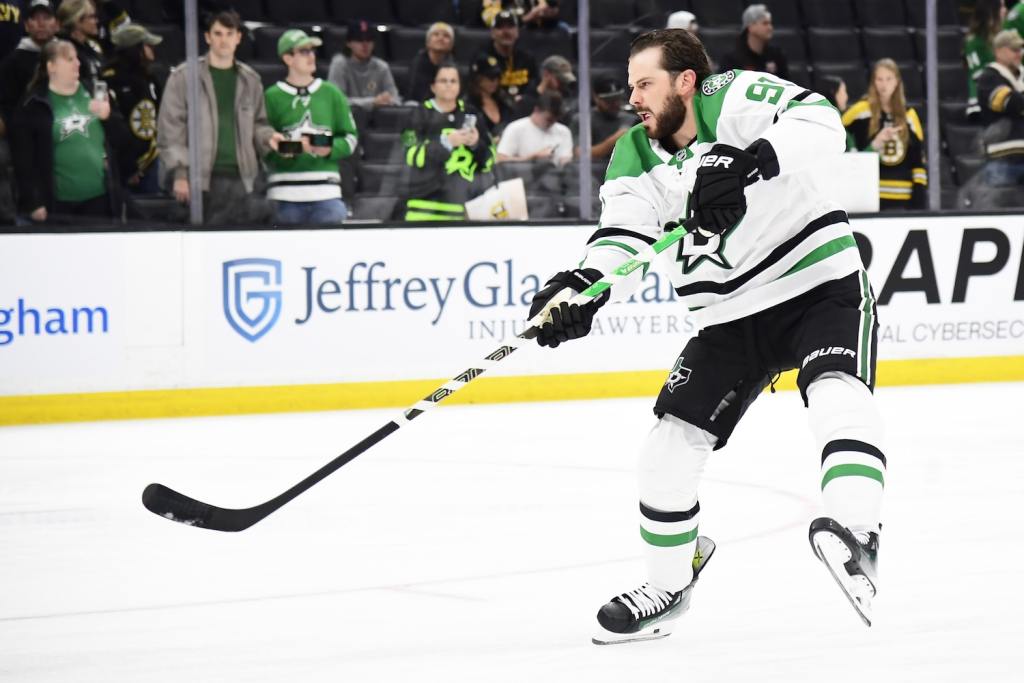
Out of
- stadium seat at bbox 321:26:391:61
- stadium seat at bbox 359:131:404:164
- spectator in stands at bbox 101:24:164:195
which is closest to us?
spectator in stands at bbox 101:24:164:195

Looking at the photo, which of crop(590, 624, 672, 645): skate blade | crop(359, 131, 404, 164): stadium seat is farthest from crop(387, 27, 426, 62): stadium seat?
crop(590, 624, 672, 645): skate blade

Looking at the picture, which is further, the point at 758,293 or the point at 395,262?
the point at 395,262

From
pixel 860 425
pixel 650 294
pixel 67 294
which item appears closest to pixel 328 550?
pixel 860 425

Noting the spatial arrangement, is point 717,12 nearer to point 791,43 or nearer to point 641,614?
point 791,43

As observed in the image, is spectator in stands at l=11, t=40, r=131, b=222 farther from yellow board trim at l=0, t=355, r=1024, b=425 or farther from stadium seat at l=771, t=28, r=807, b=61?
stadium seat at l=771, t=28, r=807, b=61

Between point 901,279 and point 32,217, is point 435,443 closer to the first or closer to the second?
point 32,217

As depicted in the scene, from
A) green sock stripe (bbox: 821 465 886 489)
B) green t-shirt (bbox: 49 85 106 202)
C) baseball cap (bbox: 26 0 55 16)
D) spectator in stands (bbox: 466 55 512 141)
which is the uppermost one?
baseball cap (bbox: 26 0 55 16)

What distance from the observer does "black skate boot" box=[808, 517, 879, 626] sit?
244 centimetres

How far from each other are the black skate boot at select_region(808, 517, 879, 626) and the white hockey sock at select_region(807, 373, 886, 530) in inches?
3.5

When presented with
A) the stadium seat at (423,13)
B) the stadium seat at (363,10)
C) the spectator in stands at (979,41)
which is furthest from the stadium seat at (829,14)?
the stadium seat at (363,10)

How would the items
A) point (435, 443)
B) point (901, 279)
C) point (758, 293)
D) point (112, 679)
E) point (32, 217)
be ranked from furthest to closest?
point (901, 279)
point (32, 217)
point (435, 443)
point (758, 293)
point (112, 679)

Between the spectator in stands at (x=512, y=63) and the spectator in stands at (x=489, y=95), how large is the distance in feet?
0.08

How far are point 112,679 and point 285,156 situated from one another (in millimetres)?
4020

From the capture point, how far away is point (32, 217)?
606 centimetres
